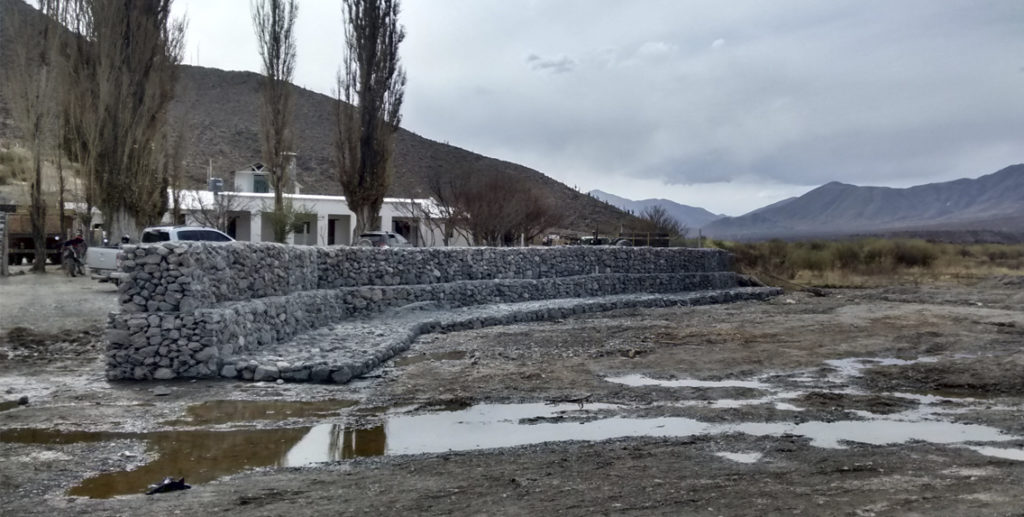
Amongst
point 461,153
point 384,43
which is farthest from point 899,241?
point 384,43

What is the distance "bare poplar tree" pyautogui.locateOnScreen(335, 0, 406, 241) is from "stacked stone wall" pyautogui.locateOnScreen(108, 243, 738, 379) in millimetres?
6966

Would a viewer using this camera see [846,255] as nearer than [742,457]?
No

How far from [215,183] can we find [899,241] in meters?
50.4

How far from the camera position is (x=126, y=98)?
27.4 metres

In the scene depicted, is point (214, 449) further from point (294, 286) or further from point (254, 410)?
point (294, 286)

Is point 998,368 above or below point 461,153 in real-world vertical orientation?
below

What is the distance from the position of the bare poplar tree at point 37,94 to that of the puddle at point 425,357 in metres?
20.1

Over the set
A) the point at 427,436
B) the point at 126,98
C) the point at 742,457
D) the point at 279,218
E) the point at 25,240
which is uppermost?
the point at 126,98

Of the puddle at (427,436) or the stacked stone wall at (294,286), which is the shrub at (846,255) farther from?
the puddle at (427,436)

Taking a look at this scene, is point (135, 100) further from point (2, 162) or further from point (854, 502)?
point (2, 162)

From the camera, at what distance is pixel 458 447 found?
9867 mm

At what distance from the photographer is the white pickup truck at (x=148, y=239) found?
2384 cm

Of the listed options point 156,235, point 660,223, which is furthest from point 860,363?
point 660,223

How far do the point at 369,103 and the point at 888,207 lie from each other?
154801mm
